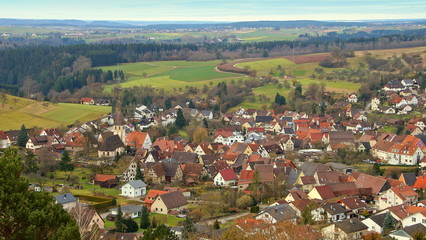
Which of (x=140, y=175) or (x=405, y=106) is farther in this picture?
(x=405, y=106)

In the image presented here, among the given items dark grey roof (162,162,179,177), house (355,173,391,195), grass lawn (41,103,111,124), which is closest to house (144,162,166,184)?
dark grey roof (162,162,179,177)

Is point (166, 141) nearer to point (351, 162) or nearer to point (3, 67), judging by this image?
point (351, 162)

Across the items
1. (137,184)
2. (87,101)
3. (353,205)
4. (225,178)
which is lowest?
(87,101)

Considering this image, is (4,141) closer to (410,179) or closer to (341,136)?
(341,136)

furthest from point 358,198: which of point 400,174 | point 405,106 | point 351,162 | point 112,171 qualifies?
point 405,106

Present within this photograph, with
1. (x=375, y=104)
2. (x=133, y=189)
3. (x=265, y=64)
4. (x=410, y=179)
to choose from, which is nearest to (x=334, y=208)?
(x=410, y=179)

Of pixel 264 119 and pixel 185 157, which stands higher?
pixel 185 157
